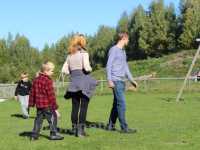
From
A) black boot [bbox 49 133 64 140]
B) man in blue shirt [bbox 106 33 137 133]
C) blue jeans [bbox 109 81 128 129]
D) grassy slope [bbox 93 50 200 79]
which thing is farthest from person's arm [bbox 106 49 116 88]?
grassy slope [bbox 93 50 200 79]

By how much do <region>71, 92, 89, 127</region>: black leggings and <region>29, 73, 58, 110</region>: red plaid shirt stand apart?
459 millimetres

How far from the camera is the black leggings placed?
1064 centimetres

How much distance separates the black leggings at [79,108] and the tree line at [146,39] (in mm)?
52785

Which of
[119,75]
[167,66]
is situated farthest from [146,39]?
[119,75]

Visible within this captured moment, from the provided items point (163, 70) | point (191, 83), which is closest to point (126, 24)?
point (163, 70)

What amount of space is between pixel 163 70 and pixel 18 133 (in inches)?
2013

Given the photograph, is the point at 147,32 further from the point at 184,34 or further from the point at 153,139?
the point at 153,139

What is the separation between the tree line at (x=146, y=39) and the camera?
246 ft

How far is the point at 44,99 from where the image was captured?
10.4 meters

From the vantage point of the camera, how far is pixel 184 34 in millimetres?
74812

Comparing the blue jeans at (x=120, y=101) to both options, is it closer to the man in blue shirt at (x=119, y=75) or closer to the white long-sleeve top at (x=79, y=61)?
the man in blue shirt at (x=119, y=75)

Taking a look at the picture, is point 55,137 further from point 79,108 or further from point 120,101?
point 120,101

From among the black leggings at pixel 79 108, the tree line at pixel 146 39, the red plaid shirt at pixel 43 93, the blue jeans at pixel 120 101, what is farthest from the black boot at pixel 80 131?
the tree line at pixel 146 39

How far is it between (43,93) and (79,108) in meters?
0.82
